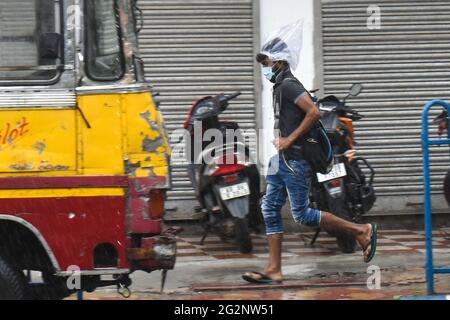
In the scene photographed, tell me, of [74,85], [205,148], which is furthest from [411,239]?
[74,85]

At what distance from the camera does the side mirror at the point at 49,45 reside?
17.7 feet

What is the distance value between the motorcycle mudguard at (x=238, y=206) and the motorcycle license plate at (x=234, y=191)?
0.14ft

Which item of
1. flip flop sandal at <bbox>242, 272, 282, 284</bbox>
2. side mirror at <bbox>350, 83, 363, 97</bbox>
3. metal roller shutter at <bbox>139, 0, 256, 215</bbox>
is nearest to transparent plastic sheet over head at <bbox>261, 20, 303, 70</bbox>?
flip flop sandal at <bbox>242, 272, 282, 284</bbox>

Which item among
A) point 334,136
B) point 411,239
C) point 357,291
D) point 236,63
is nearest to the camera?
point 357,291

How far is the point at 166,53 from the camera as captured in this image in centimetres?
1078

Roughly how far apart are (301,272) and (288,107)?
1728mm

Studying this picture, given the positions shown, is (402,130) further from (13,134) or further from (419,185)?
(13,134)

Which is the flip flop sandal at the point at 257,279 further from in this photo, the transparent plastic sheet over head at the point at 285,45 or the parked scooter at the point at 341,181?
the transparent plastic sheet over head at the point at 285,45

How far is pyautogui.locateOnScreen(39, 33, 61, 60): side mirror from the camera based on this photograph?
17.7 feet

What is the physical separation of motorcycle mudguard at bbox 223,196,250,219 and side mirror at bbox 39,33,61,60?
3.77 metres

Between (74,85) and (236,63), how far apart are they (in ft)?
18.1

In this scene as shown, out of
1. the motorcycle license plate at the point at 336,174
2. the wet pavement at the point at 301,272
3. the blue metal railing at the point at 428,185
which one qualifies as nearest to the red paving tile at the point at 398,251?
the wet pavement at the point at 301,272

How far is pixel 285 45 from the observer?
24.2 ft

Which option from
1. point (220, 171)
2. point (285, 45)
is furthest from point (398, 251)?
point (285, 45)
